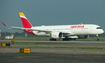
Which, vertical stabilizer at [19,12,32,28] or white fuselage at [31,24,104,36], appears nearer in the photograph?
white fuselage at [31,24,104,36]

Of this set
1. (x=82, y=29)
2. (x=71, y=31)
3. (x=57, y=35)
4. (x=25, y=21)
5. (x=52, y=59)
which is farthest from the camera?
(x=25, y=21)

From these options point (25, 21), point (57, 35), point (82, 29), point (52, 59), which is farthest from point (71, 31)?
point (52, 59)

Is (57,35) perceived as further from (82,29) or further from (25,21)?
(25,21)

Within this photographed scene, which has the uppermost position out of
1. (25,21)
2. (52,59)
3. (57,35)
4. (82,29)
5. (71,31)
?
(25,21)

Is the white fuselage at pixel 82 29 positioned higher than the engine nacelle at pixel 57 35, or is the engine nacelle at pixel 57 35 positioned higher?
the white fuselage at pixel 82 29

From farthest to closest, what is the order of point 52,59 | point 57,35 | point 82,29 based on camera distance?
point 57,35, point 82,29, point 52,59

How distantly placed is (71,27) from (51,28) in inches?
337

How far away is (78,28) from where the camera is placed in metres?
62.8

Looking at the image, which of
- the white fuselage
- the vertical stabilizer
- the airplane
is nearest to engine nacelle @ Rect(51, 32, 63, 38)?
the airplane

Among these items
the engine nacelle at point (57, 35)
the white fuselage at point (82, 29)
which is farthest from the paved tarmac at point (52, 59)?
the engine nacelle at point (57, 35)

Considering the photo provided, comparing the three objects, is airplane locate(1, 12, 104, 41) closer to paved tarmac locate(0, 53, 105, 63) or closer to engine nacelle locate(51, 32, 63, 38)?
engine nacelle locate(51, 32, 63, 38)

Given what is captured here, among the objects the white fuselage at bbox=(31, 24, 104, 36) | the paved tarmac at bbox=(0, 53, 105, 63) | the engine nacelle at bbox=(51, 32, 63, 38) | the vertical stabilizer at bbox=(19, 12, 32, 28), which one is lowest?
the paved tarmac at bbox=(0, 53, 105, 63)

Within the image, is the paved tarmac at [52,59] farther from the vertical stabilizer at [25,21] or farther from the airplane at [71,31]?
the vertical stabilizer at [25,21]

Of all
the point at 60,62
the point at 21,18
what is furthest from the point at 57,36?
the point at 60,62
